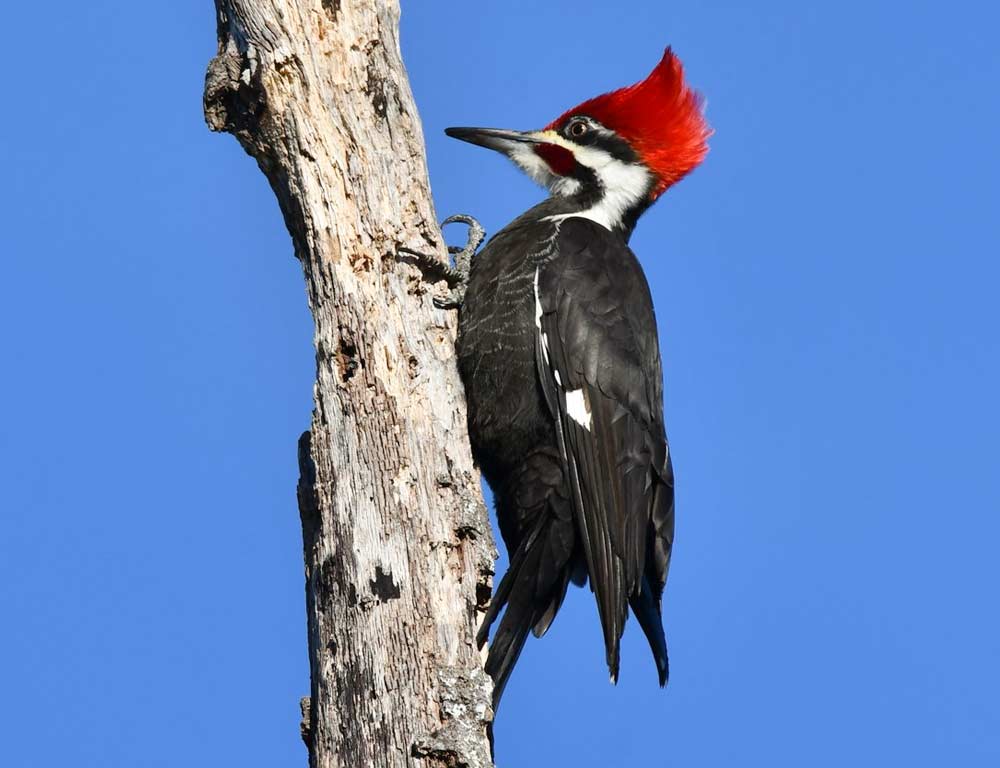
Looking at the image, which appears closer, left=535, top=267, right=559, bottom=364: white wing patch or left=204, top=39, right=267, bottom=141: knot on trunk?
left=204, top=39, right=267, bottom=141: knot on trunk

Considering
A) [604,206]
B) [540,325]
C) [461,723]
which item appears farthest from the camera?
[604,206]

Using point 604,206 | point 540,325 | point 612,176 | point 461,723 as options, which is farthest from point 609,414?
point 461,723

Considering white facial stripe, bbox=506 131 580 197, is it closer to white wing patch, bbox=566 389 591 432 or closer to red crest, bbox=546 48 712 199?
red crest, bbox=546 48 712 199

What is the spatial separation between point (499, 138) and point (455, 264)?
34.9 inches

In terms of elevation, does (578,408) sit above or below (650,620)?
above

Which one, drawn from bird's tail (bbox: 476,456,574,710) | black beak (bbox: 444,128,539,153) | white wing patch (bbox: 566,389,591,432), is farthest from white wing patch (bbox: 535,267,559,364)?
black beak (bbox: 444,128,539,153)

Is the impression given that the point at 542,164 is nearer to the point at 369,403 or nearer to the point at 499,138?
the point at 499,138

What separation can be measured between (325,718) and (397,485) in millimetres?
635

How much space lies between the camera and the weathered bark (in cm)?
296

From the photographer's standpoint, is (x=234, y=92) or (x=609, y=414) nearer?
(x=234, y=92)

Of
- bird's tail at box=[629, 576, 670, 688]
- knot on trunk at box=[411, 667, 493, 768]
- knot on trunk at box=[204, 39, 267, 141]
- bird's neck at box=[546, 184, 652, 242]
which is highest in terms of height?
bird's neck at box=[546, 184, 652, 242]

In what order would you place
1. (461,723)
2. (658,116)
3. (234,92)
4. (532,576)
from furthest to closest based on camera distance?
(658,116), (532,576), (234,92), (461,723)

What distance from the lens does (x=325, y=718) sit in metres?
3.01

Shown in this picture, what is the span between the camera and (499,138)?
4754 mm
